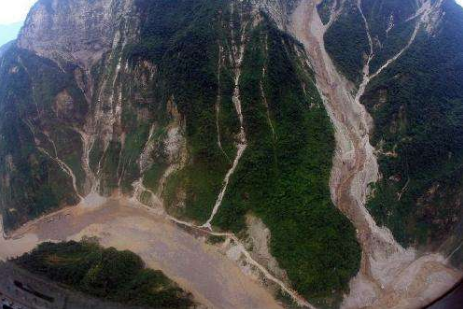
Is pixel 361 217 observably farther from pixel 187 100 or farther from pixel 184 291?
pixel 187 100

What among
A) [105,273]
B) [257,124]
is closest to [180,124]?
[257,124]

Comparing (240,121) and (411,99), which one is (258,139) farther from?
(411,99)

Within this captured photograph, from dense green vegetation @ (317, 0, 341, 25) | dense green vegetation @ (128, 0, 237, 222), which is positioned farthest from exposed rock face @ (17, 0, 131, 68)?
dense green vegetation @ (317, 0, 341, 25)

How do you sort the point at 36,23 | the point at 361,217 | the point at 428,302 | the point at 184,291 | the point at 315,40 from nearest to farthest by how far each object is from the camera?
1. the point at 428,302
2. the point at 184,291
3. the point at 361,217
4. the point at 315,40
5. the point at 36,23

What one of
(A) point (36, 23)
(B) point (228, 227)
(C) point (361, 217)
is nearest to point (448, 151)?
(C) point (361, 217)

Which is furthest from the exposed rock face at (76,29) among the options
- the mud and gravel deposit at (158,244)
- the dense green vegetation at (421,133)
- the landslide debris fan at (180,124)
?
the dense green vegetation at (421,133)
